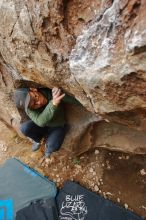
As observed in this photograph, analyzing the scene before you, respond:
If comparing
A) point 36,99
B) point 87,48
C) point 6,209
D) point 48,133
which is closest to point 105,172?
point 48,133

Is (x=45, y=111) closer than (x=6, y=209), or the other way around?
(x=45, y=111)

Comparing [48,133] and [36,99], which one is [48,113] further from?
[48,133]

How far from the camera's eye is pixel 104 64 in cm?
212

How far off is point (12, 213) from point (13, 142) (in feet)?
4.27

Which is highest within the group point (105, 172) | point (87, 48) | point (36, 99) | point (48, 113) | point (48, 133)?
point (87, 48)

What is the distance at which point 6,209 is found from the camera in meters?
4.69

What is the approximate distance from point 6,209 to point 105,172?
152 cm

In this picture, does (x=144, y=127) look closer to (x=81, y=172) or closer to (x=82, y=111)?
(x=82, y=111)

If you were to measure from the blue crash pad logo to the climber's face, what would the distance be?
6.34 feet

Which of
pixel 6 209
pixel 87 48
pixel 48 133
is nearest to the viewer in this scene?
pixel 87 48

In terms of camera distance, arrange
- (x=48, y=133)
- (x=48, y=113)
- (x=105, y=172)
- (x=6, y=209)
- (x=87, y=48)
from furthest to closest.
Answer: (x=6, y=209)
(x=105, y=172)
(x=48, y=133)
(x=48, y=113)
(x=87, y=48)

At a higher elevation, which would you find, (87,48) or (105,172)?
(87,48)

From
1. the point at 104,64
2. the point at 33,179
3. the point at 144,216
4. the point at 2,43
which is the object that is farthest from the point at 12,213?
the point at 104,64

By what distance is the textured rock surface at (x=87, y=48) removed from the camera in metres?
1.95
